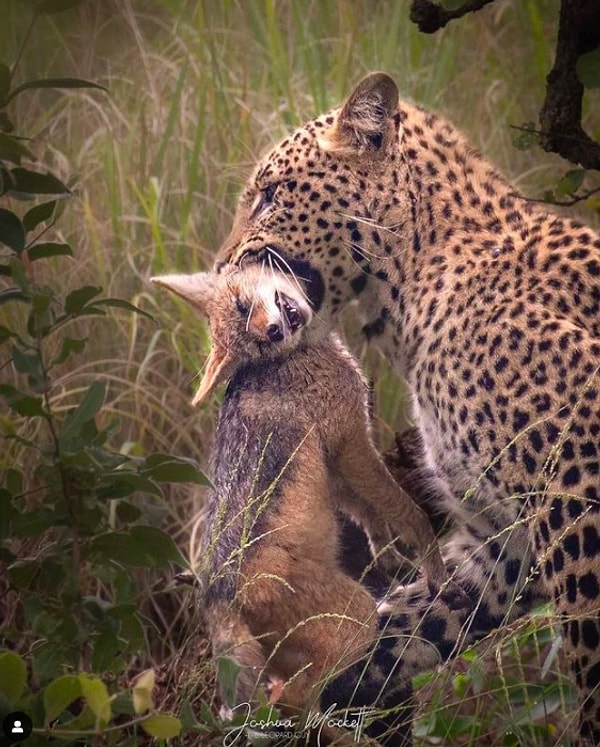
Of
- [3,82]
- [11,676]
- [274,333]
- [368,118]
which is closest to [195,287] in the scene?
[274,333]

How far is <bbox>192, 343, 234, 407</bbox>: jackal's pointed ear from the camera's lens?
4.14m

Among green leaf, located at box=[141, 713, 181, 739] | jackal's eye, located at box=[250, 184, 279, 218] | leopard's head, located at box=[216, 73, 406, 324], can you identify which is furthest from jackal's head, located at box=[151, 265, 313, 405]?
green leaf, located at box=[141, 713, 181, 739]

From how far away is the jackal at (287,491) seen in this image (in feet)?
13.3

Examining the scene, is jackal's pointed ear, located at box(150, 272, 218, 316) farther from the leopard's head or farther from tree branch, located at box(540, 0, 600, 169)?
tree branch, located at box(540, 0, 600, 169)

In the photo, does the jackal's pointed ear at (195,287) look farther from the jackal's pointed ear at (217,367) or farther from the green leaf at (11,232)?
the green leaf at (11,232)

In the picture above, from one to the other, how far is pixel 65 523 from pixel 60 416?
2769mm

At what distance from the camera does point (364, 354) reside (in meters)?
6.12

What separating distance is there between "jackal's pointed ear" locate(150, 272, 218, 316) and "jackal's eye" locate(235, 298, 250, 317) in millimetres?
266

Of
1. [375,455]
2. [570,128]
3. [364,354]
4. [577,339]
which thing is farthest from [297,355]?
[364,354]

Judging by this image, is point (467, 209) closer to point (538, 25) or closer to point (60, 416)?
point (60, 416)

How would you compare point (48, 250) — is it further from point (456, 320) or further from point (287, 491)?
point (456, 320)

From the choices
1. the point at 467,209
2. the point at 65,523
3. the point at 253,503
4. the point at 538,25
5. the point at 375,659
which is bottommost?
the point at 375,659

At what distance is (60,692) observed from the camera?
2680mm

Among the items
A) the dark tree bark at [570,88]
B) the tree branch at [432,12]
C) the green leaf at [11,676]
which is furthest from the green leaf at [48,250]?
the dark tree bark at [570,88]
